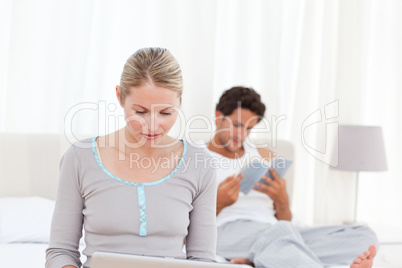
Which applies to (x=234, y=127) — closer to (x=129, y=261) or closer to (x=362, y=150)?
(x=362, y=150)

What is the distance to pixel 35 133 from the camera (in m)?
2.59

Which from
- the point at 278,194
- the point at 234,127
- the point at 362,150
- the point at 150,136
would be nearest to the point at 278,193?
the point at 278,194

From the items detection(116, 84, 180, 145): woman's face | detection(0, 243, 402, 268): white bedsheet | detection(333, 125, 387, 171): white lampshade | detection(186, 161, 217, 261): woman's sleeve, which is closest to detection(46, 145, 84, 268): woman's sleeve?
detection(116, 84, 180, 145): woman's face

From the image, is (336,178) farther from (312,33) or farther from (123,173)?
(123,173)

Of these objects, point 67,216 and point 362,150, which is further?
point 362,150

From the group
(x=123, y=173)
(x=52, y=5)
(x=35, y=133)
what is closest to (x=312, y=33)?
(x=52, y=5)

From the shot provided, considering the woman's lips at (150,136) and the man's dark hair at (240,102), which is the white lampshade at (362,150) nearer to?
the man's dark hair at (240,102)

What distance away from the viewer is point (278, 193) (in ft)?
8.77

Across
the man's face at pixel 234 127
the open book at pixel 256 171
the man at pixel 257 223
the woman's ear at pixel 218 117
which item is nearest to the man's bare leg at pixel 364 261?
the man at pixel 257 223

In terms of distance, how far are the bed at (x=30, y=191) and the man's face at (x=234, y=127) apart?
744 millimetres

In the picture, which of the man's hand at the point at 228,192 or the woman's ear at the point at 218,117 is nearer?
the man's hand at the point at 228,192

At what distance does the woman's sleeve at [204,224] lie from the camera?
135 cm

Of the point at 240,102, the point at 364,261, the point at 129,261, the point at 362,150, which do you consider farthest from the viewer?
the point at 362,150

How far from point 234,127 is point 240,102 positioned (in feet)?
0.41
